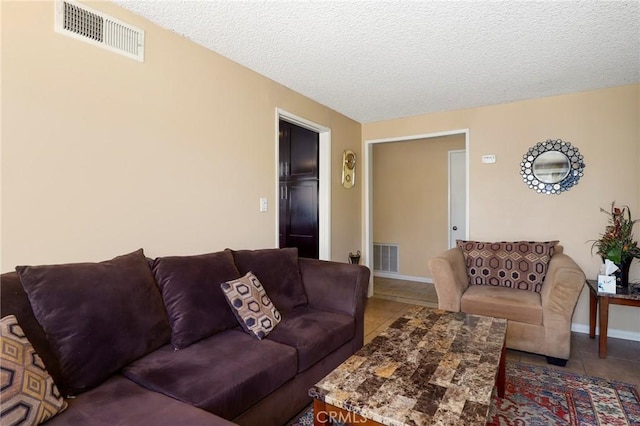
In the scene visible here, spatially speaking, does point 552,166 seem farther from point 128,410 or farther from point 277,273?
point 128,410

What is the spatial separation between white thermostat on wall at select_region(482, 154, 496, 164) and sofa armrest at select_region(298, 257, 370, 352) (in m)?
2.18

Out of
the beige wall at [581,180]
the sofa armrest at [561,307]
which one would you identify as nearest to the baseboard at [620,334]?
the beige wall at [581,180]

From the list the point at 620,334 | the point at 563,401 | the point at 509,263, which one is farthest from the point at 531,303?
the point at 620,334

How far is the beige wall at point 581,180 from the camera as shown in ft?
10.1

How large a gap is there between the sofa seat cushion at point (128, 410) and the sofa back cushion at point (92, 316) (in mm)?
Result: 109

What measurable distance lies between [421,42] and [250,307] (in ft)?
6.84

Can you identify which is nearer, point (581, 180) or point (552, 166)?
point (581, 180)

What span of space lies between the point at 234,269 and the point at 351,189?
2.41 metres

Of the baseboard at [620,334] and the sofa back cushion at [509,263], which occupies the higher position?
the sofa back cushion at [509,263]

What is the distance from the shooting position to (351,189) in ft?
13.9

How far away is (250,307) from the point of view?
6.43 ft

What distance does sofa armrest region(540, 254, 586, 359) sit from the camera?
2.46 meters

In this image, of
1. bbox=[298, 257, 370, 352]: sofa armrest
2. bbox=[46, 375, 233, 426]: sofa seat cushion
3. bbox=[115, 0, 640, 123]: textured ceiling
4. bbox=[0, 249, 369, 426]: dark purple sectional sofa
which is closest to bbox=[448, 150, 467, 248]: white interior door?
bbox=[115, 0, 640, 123]: textured ceiling

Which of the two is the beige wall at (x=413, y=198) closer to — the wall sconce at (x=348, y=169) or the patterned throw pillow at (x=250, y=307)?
the wall sconce at (x=348, y=169)
